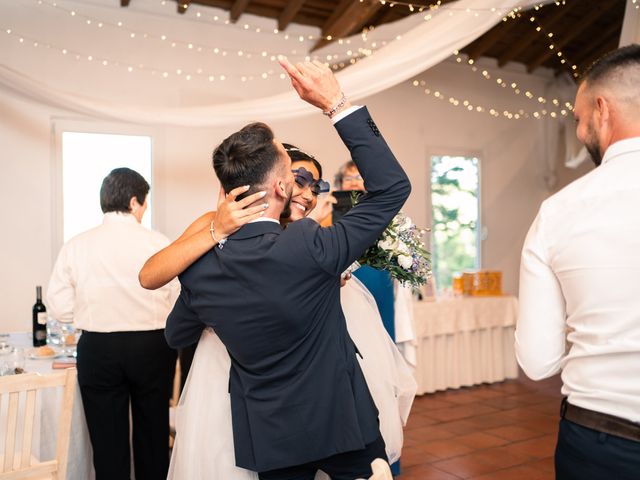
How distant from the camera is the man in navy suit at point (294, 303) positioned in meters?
1.46

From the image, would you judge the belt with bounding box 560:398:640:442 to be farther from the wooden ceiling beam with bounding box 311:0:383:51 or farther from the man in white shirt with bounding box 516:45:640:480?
the wooden ceiling beam with bounding box 311:0:383:51

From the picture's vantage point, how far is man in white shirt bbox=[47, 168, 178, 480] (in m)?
2.79

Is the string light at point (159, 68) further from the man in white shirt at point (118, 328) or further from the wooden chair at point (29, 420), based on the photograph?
the wooden chair at point (29, 420)

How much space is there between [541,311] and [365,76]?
298 cm

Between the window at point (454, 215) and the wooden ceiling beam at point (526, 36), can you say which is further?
the window at point (454, 215)

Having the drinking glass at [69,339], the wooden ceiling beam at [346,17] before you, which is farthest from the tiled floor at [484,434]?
Result: the wooden ceiling beam at [346,17]

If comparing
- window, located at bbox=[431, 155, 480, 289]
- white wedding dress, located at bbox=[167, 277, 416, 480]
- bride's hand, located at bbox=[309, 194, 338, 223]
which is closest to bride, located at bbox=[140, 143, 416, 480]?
white wedding dress, located at bbox=[167, 277, 416, 480]

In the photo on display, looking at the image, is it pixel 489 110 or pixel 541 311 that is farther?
pixel 489 110

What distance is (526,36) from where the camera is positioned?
7586mm

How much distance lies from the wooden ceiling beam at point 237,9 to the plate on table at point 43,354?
385cm

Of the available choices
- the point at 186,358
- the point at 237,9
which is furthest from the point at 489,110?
the point at 186,358

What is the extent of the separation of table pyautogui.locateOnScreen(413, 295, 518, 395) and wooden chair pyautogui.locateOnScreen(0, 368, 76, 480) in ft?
12.4

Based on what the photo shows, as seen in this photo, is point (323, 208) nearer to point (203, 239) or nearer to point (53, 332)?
point (203, 239)

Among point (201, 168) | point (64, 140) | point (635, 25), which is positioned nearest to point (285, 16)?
point (201, 168)
